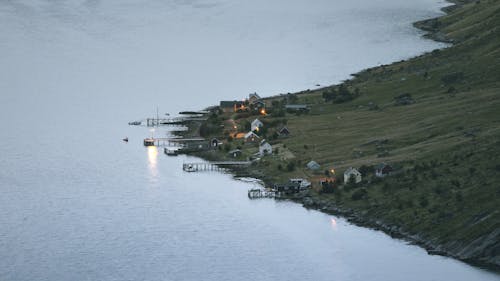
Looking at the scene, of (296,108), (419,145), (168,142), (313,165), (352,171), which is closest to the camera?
(352,171)

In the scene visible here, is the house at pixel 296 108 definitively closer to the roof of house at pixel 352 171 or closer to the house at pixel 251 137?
the house at pixel 251 137

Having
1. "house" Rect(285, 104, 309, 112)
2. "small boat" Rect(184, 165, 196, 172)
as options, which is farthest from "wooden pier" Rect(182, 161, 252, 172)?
"house" Rect(285, 104, 309, 112)

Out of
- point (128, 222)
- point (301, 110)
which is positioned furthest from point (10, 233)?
point (301, 110)

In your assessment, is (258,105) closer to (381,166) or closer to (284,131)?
(284,131)

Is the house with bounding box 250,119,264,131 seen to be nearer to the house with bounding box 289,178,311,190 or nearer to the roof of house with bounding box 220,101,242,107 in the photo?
the roof of house with bounding box 220,101,242,107

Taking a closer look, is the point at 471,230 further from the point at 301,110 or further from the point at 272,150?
the point at 301,110

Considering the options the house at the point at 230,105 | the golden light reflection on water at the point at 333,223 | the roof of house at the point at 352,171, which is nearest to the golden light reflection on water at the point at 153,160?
the house at the point at 230,105

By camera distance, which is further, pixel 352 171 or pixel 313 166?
pixel 313 166

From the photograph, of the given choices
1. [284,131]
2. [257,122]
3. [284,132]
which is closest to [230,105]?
[257,122]
